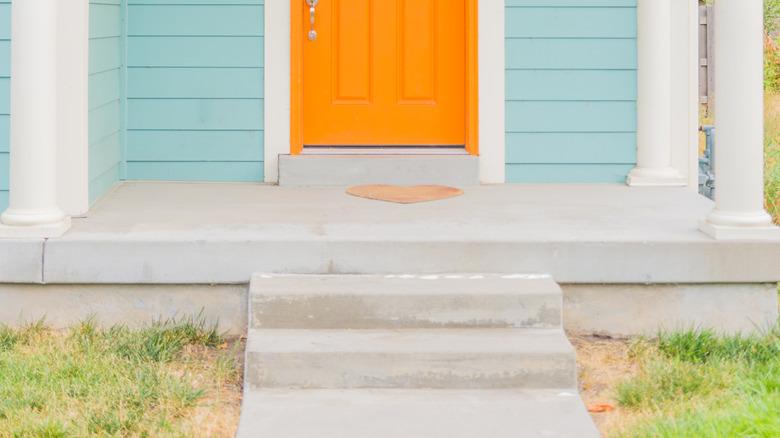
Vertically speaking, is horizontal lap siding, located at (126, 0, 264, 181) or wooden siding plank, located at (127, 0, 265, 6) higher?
wooden siding plank, located at (127, 0, 265, 6)

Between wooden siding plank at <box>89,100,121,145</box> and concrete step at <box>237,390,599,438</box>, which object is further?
wooden siding plank at <box>89,100,121,145</box>

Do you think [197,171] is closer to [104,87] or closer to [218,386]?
[104,87]

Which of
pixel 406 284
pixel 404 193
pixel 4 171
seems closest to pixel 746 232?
pixel 406 284

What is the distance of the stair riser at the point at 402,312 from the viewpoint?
423 cm

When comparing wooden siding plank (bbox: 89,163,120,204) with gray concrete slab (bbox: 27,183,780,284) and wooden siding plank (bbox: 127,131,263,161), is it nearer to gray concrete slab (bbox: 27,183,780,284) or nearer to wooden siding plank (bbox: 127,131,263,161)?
wooden siding plank (bbox: 127,131,263,161)

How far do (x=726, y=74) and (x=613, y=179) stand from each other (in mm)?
1922

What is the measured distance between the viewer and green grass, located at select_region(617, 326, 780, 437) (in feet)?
11.3

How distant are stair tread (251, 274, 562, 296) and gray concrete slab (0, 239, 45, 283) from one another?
86 centimetres

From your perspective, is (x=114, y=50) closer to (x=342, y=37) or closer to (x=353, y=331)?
(x=342, y=37)

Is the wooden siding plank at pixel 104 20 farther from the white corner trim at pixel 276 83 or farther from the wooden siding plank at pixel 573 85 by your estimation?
the wooden siding plank at pixel 573 85

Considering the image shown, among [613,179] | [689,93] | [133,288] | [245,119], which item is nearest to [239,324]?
[133,288]

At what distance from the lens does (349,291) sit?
427 cm

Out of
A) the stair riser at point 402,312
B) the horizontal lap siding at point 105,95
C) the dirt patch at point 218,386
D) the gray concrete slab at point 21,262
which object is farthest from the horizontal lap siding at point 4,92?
the stair riser at point 402,312

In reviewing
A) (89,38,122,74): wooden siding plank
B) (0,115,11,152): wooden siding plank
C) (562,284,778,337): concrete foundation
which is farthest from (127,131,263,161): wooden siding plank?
(562,284,778,337): concrete foundation
